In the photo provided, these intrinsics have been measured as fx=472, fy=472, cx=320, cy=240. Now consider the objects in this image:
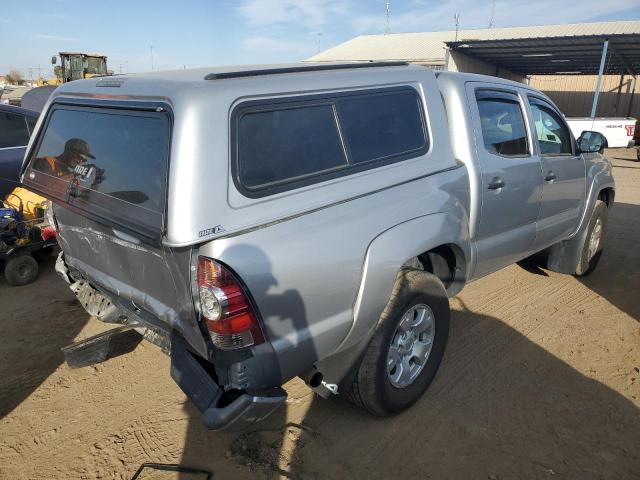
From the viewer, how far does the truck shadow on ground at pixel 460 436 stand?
2596 millimetres

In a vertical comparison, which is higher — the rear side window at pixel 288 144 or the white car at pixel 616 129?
the rear side window at pixel 288 144

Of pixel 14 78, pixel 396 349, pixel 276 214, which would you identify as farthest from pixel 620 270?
pixel 14 78

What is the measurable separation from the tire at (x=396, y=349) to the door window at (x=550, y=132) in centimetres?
202

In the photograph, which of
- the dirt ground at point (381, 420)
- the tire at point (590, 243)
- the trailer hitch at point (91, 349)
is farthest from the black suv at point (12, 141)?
the tire at point (590, 243)

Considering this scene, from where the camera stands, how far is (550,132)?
4391 millimetres

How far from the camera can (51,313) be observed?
14.5ft

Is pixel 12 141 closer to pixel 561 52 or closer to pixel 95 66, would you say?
pixel 95 66

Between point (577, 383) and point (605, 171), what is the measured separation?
2.76 meters

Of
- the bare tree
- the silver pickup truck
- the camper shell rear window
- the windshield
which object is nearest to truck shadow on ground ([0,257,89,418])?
the silver pickup truck

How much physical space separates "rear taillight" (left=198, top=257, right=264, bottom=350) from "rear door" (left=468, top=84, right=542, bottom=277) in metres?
2.06

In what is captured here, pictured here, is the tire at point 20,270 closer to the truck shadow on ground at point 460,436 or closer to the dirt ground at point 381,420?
the dirt ground at point 381,420

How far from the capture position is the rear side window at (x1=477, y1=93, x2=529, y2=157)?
11.5ft

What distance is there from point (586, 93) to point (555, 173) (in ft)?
104

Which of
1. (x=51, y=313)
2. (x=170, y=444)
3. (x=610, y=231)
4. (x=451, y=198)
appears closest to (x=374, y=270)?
(x=451, y=198)
